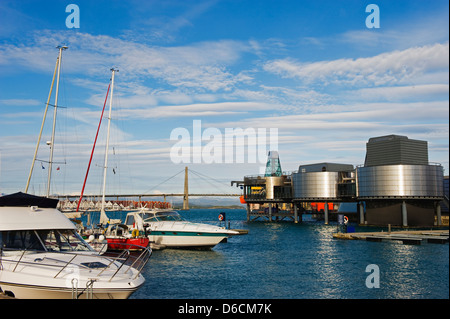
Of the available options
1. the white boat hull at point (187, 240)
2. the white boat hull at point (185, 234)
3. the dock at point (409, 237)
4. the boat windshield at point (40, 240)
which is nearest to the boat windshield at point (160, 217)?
the white boat hull at point (185, 234)

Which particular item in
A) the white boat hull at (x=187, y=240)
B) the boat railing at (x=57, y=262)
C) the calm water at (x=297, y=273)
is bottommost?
the calm water at (x=297, y=273)

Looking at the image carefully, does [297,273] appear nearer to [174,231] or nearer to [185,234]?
[185,234]

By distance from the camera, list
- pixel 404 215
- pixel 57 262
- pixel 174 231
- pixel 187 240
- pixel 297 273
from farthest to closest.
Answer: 1. pixel 404 215
2. pixel 174 231
3. pixel 187 240
4. pixel 297 273
5. pixel 57 262

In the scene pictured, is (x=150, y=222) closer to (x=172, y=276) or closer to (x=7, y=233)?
(x=172, y=276)

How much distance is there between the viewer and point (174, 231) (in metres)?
46.6

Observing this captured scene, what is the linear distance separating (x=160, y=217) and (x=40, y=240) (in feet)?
107

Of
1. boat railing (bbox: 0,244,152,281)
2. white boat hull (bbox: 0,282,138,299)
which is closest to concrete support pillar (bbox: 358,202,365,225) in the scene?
boat railing (bbox: 0,244,152,281)

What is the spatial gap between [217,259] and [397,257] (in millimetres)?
19189

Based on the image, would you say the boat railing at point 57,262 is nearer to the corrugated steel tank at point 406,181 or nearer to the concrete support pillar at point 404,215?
the concrete support pillar at point 404,215

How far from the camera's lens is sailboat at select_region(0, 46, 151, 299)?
13953mm

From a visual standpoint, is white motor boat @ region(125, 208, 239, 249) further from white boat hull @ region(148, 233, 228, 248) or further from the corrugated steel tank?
the corrugated steel tank

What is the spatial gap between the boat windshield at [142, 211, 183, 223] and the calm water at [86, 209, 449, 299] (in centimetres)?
474

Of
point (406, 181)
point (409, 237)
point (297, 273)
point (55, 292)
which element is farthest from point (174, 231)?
point (406, 181)

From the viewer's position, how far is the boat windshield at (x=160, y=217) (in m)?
48.4
